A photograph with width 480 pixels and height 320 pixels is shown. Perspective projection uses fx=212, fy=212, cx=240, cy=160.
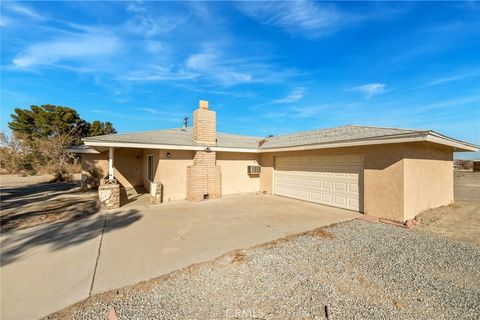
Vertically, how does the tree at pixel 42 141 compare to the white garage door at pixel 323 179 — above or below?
above

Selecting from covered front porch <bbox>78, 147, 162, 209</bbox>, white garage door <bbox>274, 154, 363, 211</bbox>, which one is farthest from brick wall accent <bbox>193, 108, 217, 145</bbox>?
covered front porch <bbox>78, 147, 162, 209</bbox>

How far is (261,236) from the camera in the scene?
5.63 m

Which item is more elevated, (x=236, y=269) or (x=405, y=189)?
(x=405, y=189)

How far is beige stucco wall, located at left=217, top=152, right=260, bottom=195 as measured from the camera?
11.9m

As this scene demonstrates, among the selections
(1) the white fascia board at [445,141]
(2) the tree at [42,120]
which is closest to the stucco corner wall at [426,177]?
(1) the white fascia board at [445,141]

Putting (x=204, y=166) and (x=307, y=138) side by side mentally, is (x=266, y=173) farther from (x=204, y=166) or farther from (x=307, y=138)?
(x=204, y=166)

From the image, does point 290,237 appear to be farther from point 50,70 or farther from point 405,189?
point 50,70

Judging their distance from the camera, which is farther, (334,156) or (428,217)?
(334,156)

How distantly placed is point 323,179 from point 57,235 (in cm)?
944

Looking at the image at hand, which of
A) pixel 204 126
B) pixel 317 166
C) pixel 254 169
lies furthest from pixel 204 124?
pixel 317 166

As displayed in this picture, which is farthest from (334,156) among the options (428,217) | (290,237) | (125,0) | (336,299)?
(125,0)

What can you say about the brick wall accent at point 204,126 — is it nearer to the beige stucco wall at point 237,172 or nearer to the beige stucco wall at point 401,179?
the beige stucco wall at point 237,172

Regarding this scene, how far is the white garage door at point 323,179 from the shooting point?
324 inches

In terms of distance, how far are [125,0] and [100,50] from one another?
2520 mm
